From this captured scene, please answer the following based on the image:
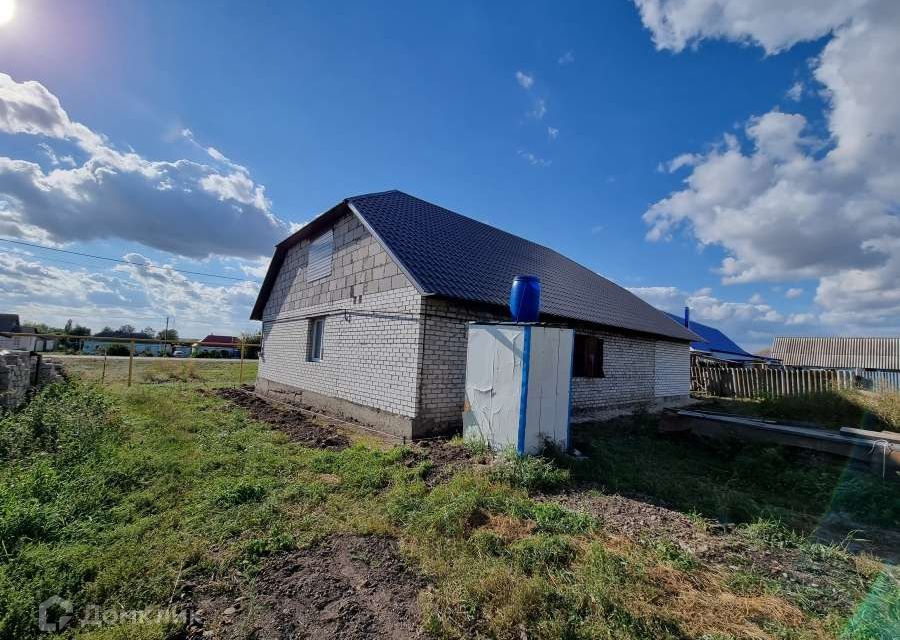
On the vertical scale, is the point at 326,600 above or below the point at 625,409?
below

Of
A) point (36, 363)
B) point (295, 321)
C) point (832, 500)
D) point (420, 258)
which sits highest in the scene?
point (420, 258)

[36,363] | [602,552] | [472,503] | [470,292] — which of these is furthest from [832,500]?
[36,363]

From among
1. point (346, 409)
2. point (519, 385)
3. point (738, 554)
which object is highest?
point (519, 385)

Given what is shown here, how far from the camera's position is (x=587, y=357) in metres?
9.45

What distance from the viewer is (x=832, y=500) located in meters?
4.92

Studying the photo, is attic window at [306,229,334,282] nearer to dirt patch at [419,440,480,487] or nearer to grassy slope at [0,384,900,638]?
grassy slope at [0,384,900,638]

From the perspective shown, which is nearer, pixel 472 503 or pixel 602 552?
pixel 602 552

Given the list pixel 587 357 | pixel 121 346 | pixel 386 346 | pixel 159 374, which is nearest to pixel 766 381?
pixel 587 357

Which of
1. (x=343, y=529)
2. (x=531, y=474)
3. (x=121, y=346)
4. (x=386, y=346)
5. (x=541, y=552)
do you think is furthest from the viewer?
(x=121, y=346)

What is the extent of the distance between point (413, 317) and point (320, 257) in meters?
4.84

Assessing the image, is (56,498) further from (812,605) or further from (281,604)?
(812,605)

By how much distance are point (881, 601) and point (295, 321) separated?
11.9 m

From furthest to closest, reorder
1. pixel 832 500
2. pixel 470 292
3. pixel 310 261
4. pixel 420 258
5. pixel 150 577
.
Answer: pixel 310 261
pixel 420 258
pixel 470 292
pixel 832 500
pixel 150 577

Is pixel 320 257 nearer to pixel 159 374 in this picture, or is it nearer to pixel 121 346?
pixel 159 374
